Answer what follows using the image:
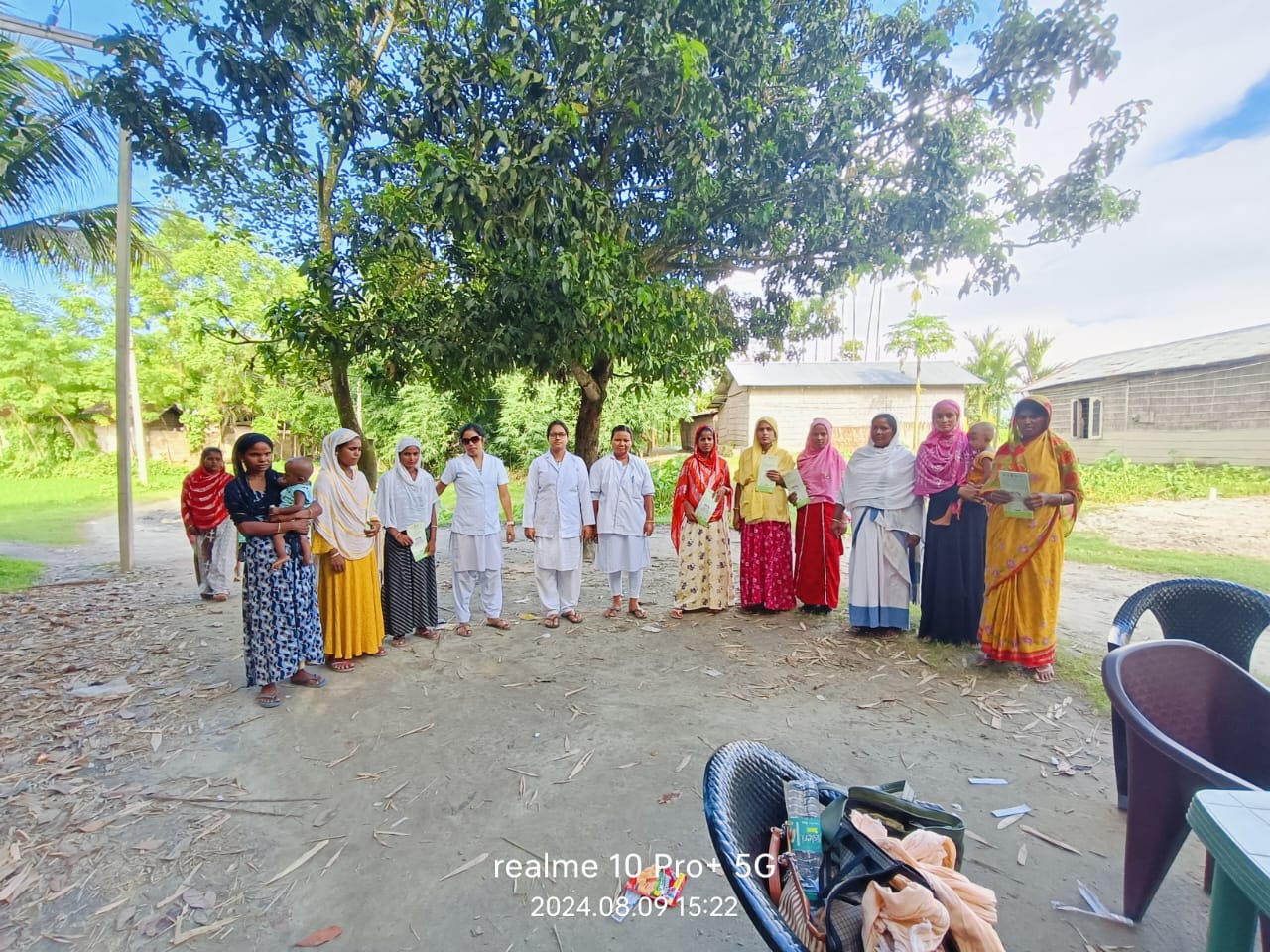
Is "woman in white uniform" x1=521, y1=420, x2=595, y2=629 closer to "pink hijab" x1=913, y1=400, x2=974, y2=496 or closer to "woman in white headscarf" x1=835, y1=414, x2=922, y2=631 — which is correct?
"woman in white headscarf" x1=835, y1=414, x2=922, y2=631

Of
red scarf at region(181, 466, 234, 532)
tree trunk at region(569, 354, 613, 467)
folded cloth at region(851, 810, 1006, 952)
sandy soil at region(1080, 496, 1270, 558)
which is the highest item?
tree trunk at region(569, 354, 613, 467)

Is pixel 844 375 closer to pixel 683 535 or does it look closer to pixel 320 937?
pixel 683 535

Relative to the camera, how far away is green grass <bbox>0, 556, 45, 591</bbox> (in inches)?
305

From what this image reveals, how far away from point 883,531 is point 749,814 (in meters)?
4.01

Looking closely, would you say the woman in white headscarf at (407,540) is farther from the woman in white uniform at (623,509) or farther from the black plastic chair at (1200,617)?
the black plastic chair at (1200,617)

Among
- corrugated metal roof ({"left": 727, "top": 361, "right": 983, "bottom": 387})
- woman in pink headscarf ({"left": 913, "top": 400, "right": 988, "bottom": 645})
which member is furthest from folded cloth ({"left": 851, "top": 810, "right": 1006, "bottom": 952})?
corrugated metal roof ({"left": 727, "top": 361, "right": 983, "bottom": 387})

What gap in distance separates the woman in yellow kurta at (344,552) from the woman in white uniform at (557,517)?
1.46 metres

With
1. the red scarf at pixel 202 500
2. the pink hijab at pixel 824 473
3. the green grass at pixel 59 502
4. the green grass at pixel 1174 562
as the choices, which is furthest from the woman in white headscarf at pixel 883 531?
the green grass at pixel 59 502

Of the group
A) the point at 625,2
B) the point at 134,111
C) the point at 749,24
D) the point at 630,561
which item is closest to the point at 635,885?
the point at 630,561

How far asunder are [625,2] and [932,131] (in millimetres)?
3457

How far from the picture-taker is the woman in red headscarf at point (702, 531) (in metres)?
5.90

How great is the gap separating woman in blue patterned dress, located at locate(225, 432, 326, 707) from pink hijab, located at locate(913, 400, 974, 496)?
4635 millimetres

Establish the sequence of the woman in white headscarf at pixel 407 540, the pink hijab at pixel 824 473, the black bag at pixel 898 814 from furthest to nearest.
Answer: the pink hijab at pixel 824 473 < the woman in white headscarf at pixel 407 540 < the black bag at pixel 898 814

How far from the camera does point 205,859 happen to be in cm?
263
